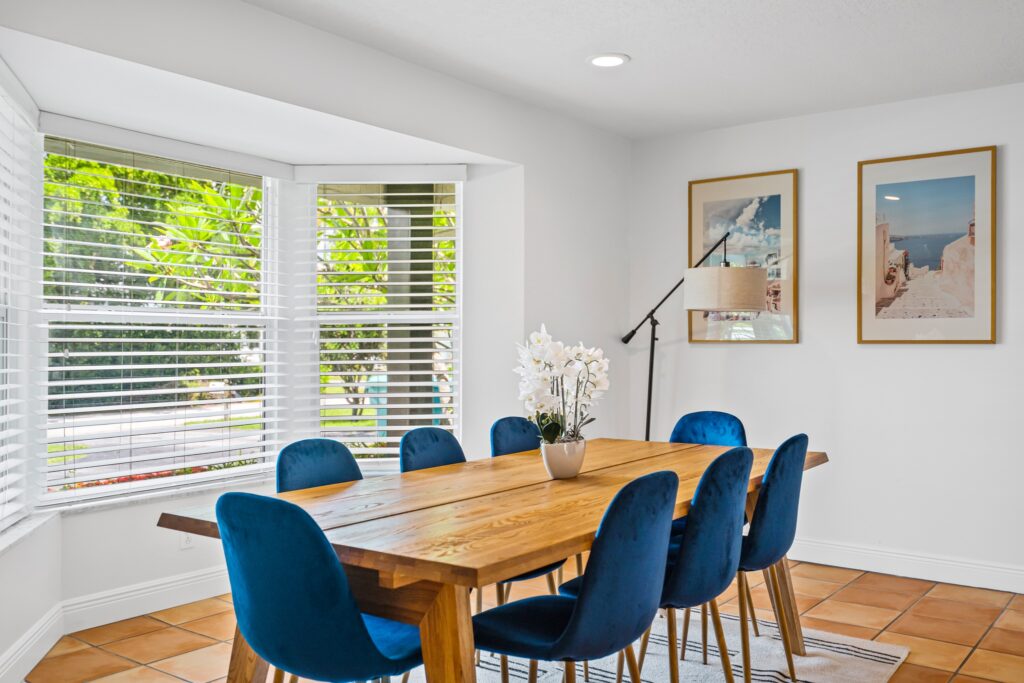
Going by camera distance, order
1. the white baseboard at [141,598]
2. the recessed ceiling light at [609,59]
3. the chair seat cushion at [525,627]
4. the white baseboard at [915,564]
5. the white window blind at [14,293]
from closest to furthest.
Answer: the chair seat cushion at [525,627] → the white window blind at [14,293] → the white baseboard at [141,598] → the recessed ceiling light at [609,59] → the white baseboard at [915,564]

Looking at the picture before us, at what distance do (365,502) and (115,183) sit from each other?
2.30 meters

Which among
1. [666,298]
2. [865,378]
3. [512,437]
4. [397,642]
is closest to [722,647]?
[397,642]

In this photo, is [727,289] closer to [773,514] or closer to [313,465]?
[773,514]

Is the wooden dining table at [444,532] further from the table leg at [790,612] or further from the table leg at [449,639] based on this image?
the table leg at [790,612]

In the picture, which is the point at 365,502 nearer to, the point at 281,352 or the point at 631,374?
the point at 281,352

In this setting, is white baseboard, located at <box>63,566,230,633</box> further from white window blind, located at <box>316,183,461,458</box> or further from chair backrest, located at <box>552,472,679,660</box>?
chair backrest, located at <box>552,472,679,660</box>

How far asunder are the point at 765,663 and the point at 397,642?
177 centimetres

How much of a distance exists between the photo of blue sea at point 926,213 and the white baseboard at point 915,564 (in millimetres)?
1575

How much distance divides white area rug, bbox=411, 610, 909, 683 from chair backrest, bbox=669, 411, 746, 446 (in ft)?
2.84

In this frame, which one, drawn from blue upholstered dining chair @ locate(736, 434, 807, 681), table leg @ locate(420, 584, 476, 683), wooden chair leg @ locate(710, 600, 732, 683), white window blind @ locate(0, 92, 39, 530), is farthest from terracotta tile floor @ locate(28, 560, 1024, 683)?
table leg @ locate(420, 584, 476, 683)

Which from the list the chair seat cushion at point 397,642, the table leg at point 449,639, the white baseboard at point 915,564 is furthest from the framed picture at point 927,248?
the table leg at point 449,639

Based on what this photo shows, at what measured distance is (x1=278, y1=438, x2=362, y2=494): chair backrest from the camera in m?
2.89

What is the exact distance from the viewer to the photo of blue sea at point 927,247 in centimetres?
462

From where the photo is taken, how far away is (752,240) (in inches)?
207
